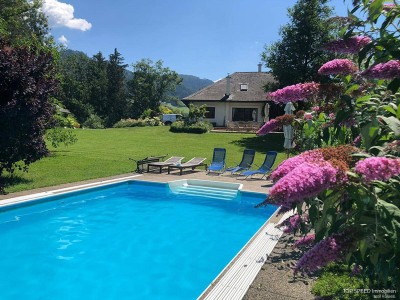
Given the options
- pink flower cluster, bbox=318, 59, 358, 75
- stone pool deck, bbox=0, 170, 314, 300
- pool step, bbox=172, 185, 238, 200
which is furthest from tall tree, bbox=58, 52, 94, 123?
pink flower cluster, bbox=318, 59, 358, 75

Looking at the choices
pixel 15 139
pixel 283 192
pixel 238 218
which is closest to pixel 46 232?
pixel 15 139

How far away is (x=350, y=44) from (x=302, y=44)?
24.8 meters

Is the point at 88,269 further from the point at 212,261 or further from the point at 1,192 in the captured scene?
the point at 1,192

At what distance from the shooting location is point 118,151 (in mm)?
23453

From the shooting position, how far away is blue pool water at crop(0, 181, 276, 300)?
6.62 meters

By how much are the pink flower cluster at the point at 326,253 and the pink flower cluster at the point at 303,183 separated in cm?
40

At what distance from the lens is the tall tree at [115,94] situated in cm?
5981

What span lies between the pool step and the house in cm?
2207

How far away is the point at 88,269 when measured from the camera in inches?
288

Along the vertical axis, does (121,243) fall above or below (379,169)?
below

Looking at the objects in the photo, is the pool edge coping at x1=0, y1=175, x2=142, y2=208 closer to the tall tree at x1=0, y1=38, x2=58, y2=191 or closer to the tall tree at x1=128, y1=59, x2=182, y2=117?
the tall tree at x1=0, y1=38, x2=58, y2=191

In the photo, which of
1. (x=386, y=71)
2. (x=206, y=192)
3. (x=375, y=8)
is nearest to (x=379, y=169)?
(x=386, y=71)

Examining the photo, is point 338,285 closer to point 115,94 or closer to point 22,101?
point 22,101

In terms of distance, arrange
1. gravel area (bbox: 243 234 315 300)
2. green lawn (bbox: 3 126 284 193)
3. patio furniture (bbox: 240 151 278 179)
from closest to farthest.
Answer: gravel area (bbox: 243 234 315 300) < green lawn (bbox: 3 126 284 193) < patio furniture (bbox: 240 151 278 179)
